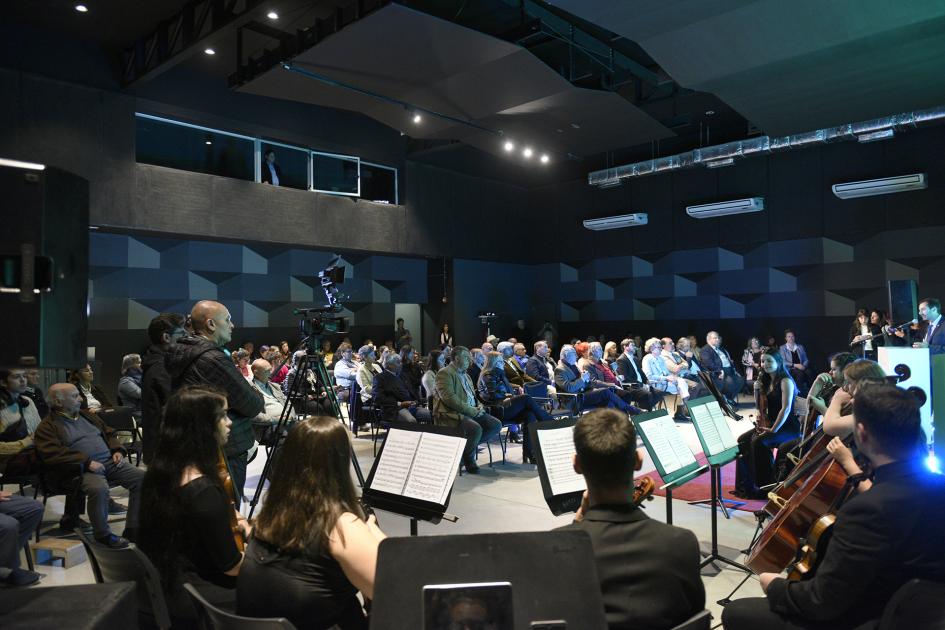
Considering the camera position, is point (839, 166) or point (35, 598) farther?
point (839, 166)

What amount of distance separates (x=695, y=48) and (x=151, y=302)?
30.1 ft

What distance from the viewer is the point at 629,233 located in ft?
48.5

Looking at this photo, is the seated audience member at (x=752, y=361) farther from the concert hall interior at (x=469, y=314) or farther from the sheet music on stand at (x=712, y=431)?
the sheet music on stand at (x=712, y=431)

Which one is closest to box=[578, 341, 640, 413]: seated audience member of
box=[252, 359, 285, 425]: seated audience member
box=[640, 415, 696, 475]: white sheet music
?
box=[252, 359, 285, 425]: seated audience member

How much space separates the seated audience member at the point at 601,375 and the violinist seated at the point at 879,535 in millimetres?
6589

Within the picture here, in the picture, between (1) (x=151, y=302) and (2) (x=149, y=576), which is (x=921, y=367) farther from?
(1) (x=151, y=302)

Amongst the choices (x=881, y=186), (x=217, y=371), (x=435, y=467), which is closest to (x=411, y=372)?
(x=217, y=371)

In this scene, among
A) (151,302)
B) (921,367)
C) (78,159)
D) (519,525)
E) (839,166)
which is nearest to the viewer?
(519,525)

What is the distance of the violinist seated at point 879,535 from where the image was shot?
1.76 meters

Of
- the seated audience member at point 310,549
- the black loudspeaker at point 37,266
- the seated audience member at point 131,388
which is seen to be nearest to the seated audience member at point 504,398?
the seated audience member at point 131,388

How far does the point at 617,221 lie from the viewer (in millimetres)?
14469

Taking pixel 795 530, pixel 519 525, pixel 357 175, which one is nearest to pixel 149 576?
pixel 795 530

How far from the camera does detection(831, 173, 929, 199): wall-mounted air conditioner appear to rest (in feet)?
35.4

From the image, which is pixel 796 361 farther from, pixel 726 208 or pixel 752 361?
pixel 726 208
